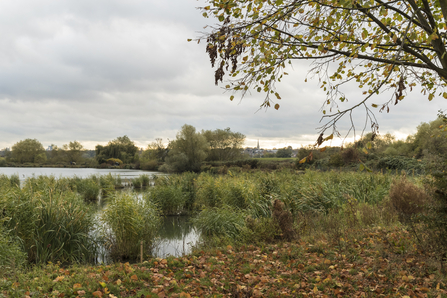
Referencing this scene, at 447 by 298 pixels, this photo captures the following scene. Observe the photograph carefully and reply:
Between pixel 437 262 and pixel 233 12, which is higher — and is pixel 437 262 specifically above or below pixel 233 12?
below

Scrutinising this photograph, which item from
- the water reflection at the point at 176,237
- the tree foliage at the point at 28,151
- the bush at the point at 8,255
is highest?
the tree foliage at the point at 28,151

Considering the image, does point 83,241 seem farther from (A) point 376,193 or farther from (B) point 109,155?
(B) point 109,155

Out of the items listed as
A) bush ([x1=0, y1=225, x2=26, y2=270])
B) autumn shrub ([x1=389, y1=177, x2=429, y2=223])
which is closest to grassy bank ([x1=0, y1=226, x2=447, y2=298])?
bush ([x1=0, y1=225, x2=26, y2=270])

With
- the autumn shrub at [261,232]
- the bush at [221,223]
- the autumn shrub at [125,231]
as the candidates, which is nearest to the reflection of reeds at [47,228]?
the autumn shrub at [125,231]

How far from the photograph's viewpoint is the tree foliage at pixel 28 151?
5500cm

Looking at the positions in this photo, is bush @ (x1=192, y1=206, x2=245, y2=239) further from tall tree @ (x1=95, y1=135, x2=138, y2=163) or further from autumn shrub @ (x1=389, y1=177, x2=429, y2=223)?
tall tree @ (x1=95, y1=135, x2=138, y2=163)

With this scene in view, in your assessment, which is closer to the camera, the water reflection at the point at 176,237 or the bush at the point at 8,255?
the bush at the point at 8,255

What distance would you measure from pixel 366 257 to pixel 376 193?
6463 millimetres

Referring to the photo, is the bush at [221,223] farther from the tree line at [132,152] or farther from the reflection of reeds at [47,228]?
the tree line at [132,152]

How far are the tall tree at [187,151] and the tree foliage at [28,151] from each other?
91.7 feet

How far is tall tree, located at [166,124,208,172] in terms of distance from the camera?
149ft

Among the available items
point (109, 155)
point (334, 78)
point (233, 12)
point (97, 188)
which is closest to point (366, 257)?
point (334, 78)

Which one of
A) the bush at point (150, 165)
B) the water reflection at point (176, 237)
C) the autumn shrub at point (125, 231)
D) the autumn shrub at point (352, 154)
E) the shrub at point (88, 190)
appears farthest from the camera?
the bush at point (150, 165)

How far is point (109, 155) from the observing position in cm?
6438
